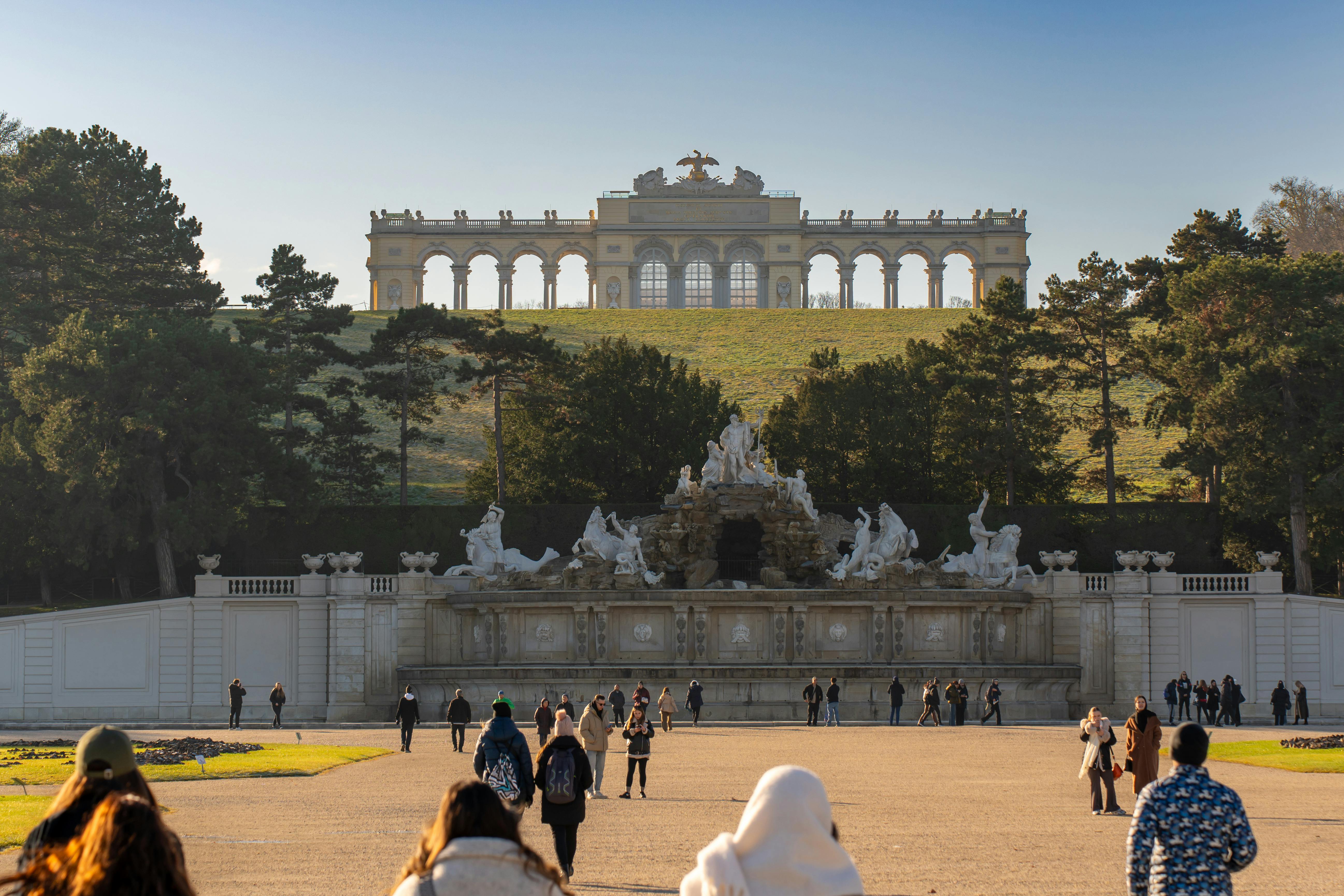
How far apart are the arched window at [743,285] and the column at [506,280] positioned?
15.5m

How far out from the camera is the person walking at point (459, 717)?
2547 cm

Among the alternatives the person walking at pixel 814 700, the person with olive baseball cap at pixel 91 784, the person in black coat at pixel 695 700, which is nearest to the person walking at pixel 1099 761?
the person with olive baseball cap at pixel 91 784

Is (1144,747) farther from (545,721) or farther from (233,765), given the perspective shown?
(233,765)

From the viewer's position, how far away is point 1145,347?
50531 millimetres

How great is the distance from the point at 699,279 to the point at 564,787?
295 feet

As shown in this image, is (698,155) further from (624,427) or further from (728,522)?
(728,522)

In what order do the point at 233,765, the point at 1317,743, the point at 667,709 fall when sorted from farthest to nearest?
the point at 667,709 → the point at 1317,743 → the point at 233,765

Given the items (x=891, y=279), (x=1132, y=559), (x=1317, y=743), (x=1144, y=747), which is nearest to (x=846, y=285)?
(x=891, y=279)

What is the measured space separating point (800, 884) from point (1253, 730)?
30.8 m

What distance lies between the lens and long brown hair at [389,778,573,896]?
17.4ft

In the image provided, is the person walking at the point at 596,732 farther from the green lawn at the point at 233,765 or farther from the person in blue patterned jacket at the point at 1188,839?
the person in blue patterned jacket at the point at 1188,839

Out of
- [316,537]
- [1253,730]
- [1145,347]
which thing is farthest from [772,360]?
[1253,730]

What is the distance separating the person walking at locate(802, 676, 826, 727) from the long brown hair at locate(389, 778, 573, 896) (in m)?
28.7

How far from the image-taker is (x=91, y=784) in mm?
6047
